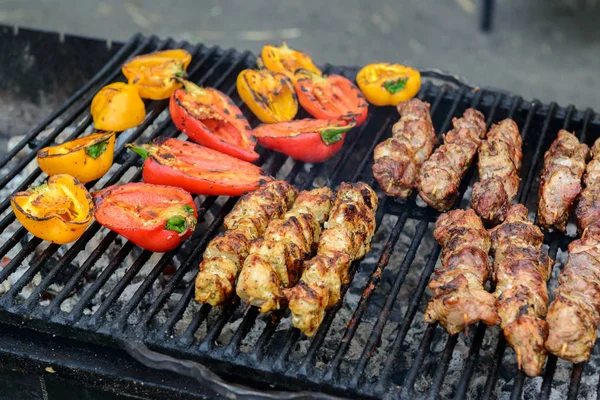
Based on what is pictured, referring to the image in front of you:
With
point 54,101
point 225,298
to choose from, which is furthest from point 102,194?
point 54,101

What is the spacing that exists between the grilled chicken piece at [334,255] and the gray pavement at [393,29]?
4.57 m

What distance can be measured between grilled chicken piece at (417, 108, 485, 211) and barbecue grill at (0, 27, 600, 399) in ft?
0.35

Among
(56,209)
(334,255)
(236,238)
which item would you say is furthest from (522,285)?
(56,209)

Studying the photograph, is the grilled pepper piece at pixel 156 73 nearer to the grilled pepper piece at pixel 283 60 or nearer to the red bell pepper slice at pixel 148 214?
the grilled pepper piece at pixel 283 60

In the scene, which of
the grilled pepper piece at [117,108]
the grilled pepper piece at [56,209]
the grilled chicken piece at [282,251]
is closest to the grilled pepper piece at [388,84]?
the grilled chicken piece at [282,251]

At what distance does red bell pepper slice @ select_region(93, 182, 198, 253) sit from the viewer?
3.06 m

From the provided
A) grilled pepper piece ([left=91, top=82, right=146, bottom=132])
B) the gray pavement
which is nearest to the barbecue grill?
grilled pepper piece ([left=91, top=82, right=146, bottom=132])

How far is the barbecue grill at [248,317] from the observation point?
2.66m

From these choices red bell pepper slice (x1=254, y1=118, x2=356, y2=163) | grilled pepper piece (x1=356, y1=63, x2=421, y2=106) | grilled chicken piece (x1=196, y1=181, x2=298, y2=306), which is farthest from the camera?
grilled pepper piece (x1=356, y1=63, x2=421, y2=106)

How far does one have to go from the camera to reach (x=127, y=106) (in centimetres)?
387

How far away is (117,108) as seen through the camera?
12.6 feet

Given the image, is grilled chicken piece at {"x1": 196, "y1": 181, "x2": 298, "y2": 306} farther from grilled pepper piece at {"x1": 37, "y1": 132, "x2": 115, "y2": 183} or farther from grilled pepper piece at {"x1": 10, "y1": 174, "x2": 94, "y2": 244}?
grilled pepper piece at {"x1": 37, "y1": 132, "x2": 115, "y2": 183}

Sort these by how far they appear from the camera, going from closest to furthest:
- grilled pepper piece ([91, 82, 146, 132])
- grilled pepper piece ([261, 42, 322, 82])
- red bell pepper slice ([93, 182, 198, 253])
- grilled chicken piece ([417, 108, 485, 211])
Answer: red bell pepper slice ([93, 182, 198, 253])
grilled chicken piece ([417, 108, 485, 211])
grilled pepper piece ([91, 82, 146, 132])
grilled pepper piece ([261, 42, 322, 82])

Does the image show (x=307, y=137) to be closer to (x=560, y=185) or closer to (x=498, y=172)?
(x=498, y=172)
